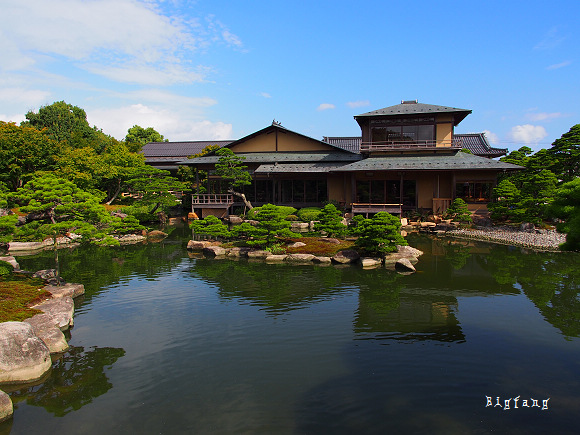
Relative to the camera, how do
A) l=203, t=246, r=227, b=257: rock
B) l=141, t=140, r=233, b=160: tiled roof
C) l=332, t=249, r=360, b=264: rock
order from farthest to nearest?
l=141, t=140, r=233, b=160: tiled roof < l=203, t=246, r=227, b=257: rock < l=332, t=249, r=360, b=264: rock

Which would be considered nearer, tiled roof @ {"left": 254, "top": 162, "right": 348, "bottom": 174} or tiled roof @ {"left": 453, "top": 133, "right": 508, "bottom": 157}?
tiled roof @ {"left": 254, "top": 162, "right": 348, "bottom": 174}

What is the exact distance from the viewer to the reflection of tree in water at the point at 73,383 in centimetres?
666

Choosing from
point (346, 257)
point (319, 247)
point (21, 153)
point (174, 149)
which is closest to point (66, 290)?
point (346, 257)

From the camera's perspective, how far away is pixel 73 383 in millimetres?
7281

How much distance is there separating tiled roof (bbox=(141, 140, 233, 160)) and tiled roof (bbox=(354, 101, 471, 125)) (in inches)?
985

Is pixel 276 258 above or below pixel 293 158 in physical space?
below

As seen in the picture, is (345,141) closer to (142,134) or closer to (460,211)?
(460,211)

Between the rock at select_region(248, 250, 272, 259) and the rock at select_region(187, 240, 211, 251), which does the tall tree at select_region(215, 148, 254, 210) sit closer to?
the rock at select_region(187, 240, 211, 251)

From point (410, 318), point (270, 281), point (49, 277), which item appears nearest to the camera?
point (410, 318)

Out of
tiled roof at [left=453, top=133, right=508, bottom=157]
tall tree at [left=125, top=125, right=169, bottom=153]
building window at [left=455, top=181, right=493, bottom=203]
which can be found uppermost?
tall tree at [left=125, top=125, right=169, bottom=153]

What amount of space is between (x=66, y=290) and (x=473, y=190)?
2609 cm

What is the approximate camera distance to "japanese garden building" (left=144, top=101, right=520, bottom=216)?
88.4 feet

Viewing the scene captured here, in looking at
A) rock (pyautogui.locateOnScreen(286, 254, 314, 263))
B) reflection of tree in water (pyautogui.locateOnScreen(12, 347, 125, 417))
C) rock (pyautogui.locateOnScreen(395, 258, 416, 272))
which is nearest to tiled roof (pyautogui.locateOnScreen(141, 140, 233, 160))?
rock (pyautogui.locateOnScreen(286, 254, 314, 263))
